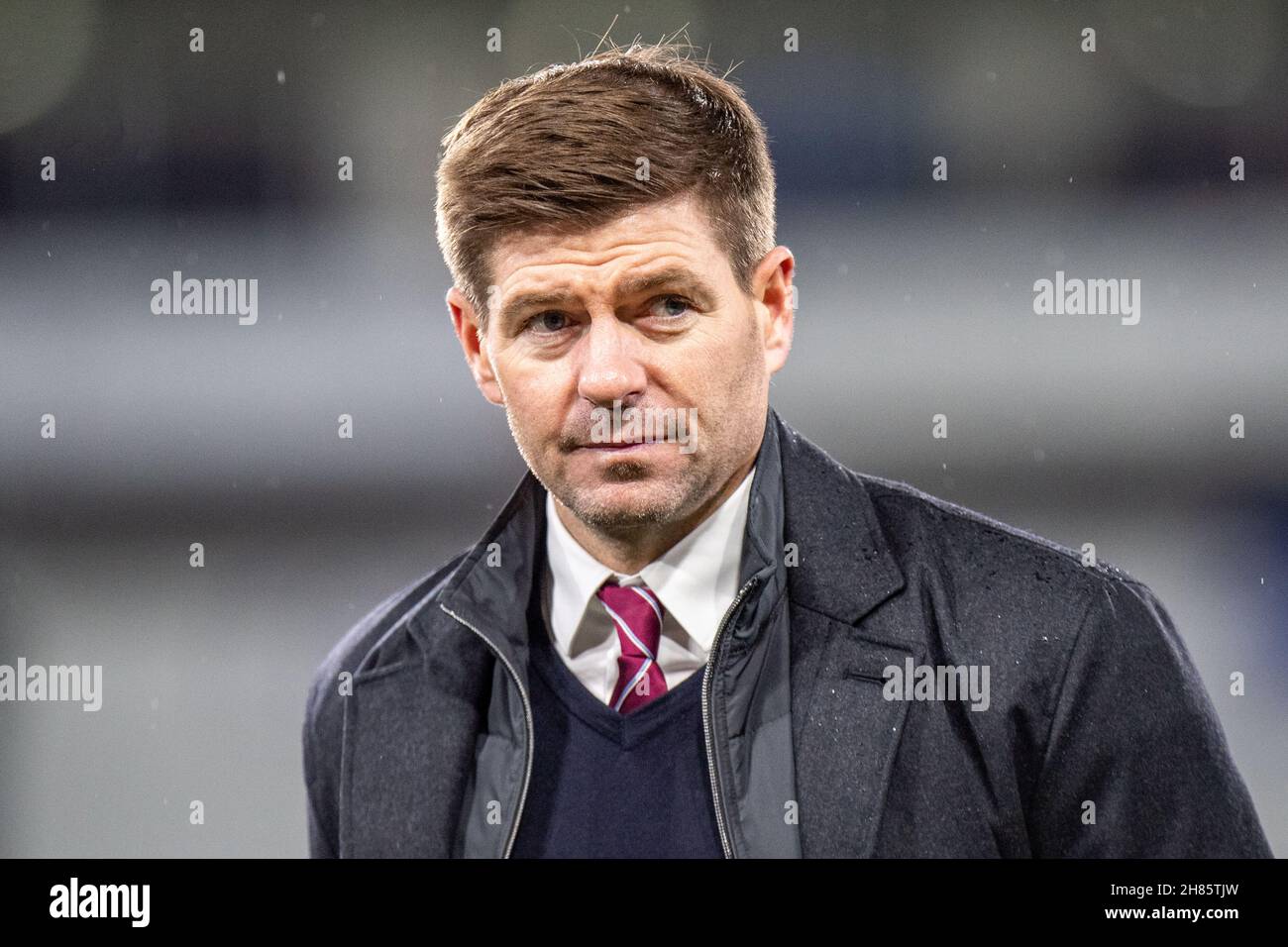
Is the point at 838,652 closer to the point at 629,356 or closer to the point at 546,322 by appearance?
the point at 629,356

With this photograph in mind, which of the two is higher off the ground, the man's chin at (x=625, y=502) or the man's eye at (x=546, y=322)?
the man's eye at (x=546, y=322)

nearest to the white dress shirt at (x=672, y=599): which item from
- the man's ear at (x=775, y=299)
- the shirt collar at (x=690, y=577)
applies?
the shirt collar at (x=690, y=577)

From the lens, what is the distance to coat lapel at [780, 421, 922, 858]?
5.23ft

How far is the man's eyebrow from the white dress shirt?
29cm

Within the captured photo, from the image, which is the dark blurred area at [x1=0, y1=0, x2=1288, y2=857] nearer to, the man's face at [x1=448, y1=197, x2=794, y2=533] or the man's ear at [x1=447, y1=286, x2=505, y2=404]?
the man's ear at [x1=447, y1=286, x2=505, y2=404]

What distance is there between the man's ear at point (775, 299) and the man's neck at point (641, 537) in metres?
0.16

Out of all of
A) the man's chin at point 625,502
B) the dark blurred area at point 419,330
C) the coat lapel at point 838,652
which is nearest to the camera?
the coat lapel at point 838,652

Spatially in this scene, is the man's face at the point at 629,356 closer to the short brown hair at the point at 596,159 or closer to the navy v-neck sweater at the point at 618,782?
the short brown hair at the point at 596,159

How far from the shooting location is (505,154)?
1685 millimetres

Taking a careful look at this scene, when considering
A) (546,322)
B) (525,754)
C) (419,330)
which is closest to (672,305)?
(546,322)

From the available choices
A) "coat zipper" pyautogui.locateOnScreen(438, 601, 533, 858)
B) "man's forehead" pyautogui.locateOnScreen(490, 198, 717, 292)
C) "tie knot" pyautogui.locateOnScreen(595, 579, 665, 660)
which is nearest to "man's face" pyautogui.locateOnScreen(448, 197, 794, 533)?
"man's forehead" pyautogui.locateOnScreen(490, 198, 717, 292)

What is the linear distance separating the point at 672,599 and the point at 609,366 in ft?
1.17

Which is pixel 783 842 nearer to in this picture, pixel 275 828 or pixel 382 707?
pixel 382 707

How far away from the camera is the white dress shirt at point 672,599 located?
68.1 inches
